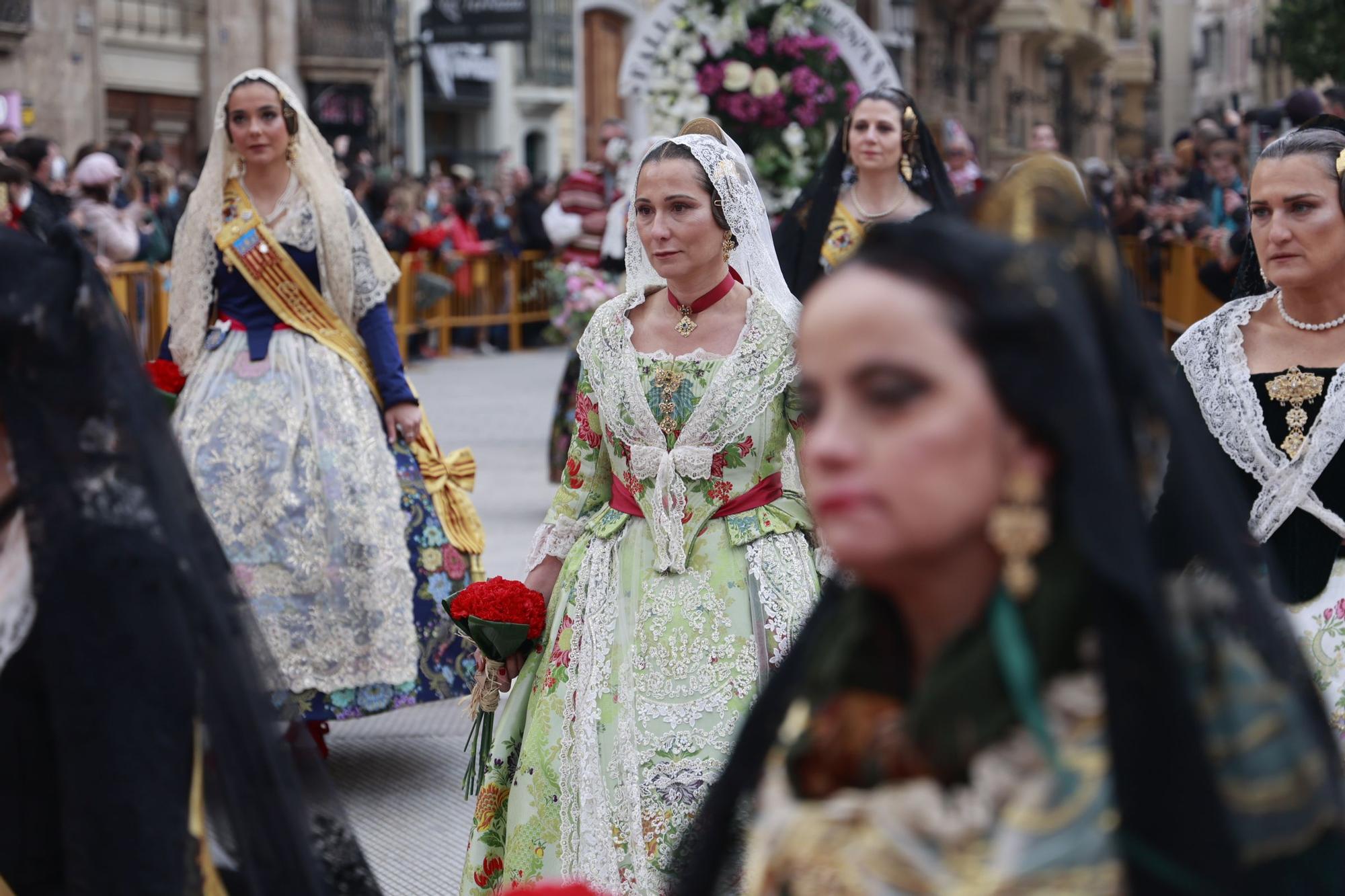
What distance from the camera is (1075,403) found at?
150cm

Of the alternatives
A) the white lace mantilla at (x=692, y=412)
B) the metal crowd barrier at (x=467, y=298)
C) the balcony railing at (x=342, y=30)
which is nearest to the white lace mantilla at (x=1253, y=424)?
the white lace mantilla at (x=692, y=412)

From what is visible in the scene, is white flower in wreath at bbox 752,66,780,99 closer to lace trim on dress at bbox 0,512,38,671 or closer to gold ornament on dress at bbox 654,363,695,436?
gold ornament on dress at bbox 654,363,695,436

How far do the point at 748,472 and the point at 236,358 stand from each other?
2.40 m

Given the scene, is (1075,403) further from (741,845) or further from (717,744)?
(717,744)

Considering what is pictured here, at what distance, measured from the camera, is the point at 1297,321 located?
3.77 metres

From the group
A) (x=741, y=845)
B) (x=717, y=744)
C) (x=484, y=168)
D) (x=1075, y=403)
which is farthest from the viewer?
(x=484, y=168)

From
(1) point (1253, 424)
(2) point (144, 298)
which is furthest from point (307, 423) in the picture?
(2) point (144, 298)

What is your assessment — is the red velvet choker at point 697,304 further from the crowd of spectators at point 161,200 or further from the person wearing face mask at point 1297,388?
the crowd of spectators at point 161,200

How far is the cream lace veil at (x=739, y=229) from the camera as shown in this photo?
4051 mm

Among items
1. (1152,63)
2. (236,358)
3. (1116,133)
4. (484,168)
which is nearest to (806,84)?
(236,358)

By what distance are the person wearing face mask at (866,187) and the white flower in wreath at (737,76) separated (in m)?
2.21

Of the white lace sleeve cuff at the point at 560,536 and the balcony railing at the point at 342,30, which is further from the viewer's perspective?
the balcony railing at the point at 342,30

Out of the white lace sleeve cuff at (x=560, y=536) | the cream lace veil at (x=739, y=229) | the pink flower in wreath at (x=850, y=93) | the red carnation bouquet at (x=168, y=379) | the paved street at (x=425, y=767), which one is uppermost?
the pink flower in wreath at (x=850, y=93)

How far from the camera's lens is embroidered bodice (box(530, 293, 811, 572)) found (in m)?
3.93
